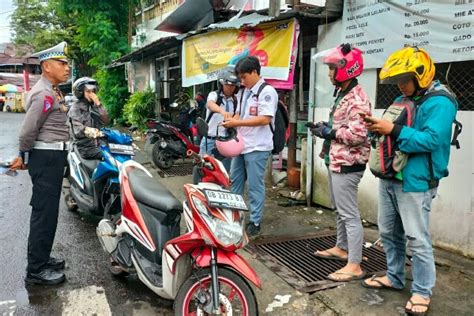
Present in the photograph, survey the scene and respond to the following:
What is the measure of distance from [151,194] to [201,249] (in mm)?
742

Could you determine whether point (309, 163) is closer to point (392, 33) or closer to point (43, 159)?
point (392, 33)

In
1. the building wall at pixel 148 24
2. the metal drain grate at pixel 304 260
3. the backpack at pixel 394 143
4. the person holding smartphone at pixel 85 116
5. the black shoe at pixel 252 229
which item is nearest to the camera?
the backpack at pixel 394 143

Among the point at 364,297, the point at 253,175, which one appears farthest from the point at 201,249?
the point at 253,175

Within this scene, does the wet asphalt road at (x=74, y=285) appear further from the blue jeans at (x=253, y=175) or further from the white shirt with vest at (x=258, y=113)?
the white shirt with vest at (x=258, y=113)

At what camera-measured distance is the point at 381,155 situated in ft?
9.80

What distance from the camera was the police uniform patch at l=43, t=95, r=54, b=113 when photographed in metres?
3.38

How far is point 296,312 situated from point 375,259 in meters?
1.35

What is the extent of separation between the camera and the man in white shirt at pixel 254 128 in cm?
418

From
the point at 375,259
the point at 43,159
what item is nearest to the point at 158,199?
the point at 43,159

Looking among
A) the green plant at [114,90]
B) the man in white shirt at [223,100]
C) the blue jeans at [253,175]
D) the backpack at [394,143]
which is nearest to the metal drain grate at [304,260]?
the blue jeans at [253,175]

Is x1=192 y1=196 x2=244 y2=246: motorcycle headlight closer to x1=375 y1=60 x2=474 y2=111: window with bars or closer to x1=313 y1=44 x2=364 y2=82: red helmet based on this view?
x1=313 y1=44 x2=364 y2=82: red helmet

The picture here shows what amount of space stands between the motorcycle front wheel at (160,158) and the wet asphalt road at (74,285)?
10.2ft

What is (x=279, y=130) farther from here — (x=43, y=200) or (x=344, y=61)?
(x=43, y=200)

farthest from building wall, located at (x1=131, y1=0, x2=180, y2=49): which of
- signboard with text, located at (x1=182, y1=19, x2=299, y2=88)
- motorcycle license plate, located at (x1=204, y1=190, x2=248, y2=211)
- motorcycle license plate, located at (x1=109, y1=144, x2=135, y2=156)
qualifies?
motorcycle license plate, located at (x1=204, y1=190, x2=248, y2=211)
